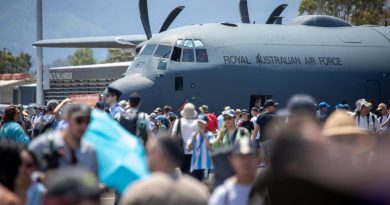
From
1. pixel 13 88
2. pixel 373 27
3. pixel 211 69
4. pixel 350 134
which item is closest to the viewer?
pixel 350 134

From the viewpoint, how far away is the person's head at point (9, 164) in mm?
6430

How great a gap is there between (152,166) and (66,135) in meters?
1.52

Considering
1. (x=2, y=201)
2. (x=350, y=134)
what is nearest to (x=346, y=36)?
(x=350, y=134)

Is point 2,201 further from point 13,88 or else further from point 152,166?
point 13,88

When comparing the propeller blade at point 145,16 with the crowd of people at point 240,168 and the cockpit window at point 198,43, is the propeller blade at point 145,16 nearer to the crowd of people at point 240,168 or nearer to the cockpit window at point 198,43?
the cockpit window at point 198,43

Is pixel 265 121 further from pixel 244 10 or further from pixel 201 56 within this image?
pixel 244 10

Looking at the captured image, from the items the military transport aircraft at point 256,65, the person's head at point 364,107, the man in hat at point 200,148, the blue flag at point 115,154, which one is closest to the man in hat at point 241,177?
the blue flag at point 115,154

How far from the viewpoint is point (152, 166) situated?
6.02 m

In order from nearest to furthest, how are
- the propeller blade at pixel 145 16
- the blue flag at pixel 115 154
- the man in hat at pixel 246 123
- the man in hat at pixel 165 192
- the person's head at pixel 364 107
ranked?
the man in hat at pixel 165 192 < the blue flag at pixel 115 154 < the person's head at pixel 364 107 < the man in hat at pixel 246 123 < the propeller blade at pixel 145 16

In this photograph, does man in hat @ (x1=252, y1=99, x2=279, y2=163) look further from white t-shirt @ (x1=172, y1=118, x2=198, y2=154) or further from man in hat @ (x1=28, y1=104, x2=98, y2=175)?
man in hat @ (x1=28, y1=104, x2=98, y2=175)

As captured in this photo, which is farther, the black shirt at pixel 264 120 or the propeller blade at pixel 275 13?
the propeller blade at pixel 275 13

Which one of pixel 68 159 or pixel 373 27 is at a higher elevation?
pixel 373 27

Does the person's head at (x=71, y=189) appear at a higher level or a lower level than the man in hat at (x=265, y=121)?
higher

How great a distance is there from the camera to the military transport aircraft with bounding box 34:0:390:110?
21.0 m
